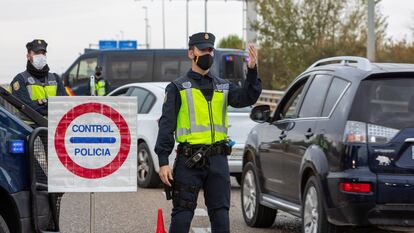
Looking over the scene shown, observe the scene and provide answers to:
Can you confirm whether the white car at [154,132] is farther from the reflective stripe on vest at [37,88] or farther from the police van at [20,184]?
the police van at [20,184]

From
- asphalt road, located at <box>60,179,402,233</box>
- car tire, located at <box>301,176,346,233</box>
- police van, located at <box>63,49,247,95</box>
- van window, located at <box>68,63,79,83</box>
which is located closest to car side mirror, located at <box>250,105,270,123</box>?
asphalt road, located at <box>60,179,402,233</box>

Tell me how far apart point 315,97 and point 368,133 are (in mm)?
1426

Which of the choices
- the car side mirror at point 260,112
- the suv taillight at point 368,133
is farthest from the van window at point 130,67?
the suv taillight at point 368,133

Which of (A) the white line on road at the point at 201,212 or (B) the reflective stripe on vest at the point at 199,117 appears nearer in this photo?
(B) the reflective stripe on vest at the point at 199,117

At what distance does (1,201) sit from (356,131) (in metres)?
2.83

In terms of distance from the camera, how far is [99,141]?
24.1 ft

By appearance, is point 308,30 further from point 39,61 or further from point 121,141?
point 121,141

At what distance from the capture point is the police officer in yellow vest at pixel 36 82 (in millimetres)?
10711

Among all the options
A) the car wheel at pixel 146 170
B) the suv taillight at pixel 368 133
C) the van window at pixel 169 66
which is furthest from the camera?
the van window at pixel 169 66

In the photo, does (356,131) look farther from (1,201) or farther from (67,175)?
(1,201)

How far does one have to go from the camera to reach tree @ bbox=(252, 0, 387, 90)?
59.1m

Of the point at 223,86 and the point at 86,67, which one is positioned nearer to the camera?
the point at 223,86

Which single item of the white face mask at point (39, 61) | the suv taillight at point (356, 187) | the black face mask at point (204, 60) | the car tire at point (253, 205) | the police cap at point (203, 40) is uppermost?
the police cap at point (203, 40)

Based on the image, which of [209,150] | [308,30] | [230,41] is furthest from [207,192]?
[230,41]
